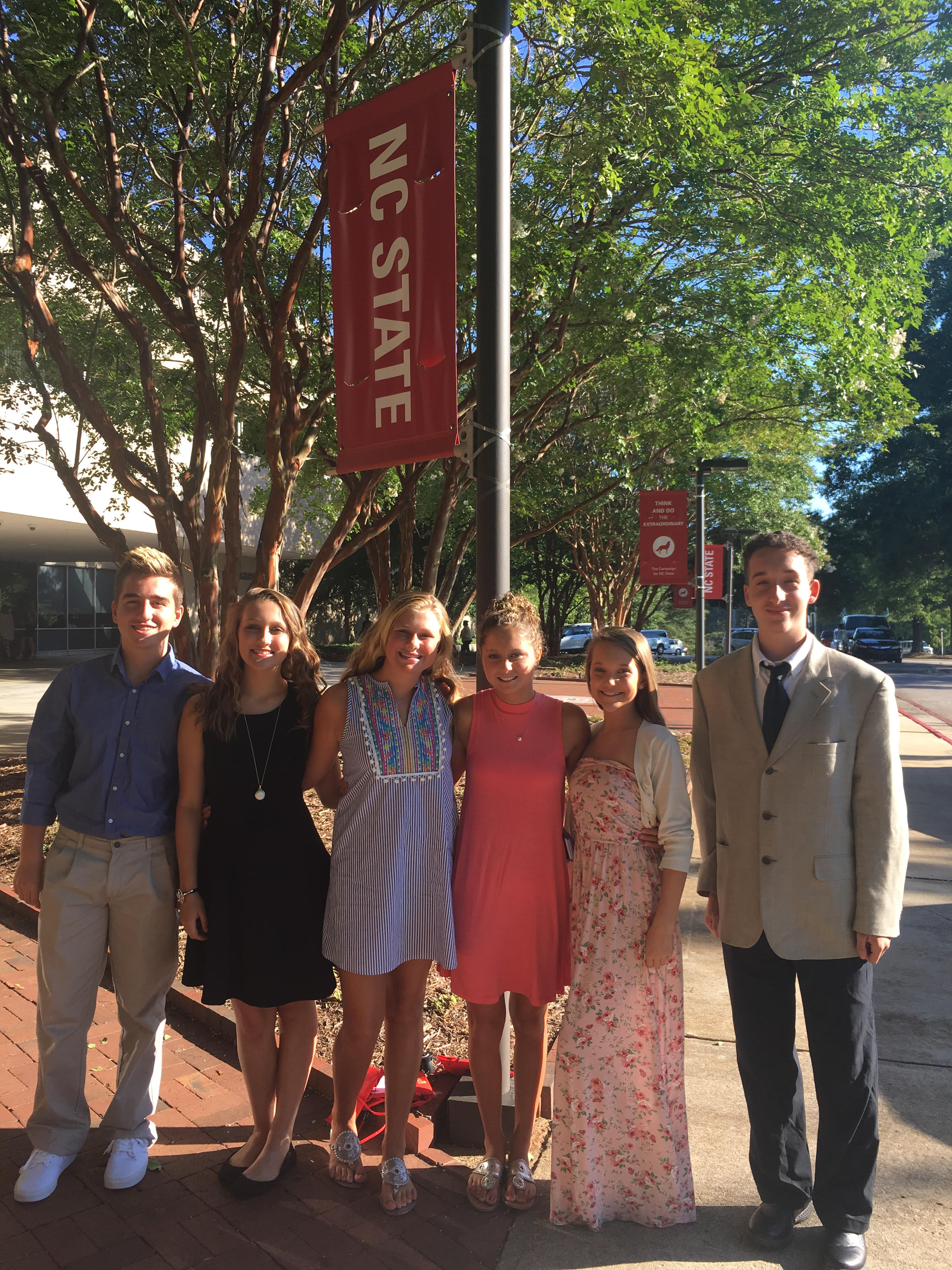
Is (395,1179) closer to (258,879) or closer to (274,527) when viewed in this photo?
(258,879)

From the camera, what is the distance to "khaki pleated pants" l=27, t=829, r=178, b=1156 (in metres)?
3.08

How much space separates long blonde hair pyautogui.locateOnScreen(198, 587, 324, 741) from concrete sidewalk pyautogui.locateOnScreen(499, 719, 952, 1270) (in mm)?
1794

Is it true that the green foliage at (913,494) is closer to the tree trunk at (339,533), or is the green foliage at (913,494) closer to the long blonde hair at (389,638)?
the tree trunk at (339,533)

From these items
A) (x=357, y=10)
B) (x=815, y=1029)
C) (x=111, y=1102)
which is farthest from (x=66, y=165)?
(x=815, y=1029)

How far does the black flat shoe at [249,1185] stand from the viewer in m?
3.02

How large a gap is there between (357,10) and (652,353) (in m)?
4.79

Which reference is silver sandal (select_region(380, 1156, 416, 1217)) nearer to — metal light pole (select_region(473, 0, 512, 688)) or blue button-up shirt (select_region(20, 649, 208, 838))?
blue button-up shirt (select_region(20, 649, 208, 838))

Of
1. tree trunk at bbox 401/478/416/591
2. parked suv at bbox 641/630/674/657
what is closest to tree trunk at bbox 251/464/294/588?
tree trunk at bbox 401/478/416/591

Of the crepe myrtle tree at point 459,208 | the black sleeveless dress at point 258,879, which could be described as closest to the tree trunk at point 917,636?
the crepe myrtle tree at point 459,208

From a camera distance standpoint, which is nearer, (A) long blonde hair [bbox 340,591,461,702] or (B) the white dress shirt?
(B) the white dress shirt

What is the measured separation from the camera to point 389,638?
3.11 metres

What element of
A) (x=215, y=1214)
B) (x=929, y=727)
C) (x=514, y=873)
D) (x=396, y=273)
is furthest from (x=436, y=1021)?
(x=929, y=727)

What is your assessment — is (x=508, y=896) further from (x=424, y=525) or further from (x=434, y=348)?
(x=424, y=525)

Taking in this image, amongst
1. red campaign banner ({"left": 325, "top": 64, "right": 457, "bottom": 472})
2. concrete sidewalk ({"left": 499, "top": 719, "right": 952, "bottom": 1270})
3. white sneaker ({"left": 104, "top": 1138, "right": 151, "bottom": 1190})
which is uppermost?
red campaign banner ({"left": 325, "top": 64, "right": 457, "bottom": 472})
